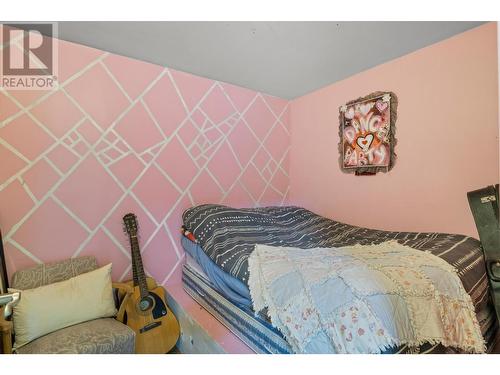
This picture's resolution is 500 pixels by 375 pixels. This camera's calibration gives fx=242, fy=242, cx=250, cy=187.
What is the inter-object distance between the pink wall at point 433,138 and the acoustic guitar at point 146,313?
1.91 m

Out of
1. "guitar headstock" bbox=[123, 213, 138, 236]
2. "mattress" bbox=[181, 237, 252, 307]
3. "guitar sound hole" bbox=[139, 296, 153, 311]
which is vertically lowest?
"guitar sound hole" bbox=[139, 296, 153, 311]

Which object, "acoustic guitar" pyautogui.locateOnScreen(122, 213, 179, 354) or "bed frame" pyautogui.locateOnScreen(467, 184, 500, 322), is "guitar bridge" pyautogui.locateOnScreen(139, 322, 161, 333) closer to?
"acoustic guitar" pyautogui.locateOnScreen(122, 213, 179, 354)

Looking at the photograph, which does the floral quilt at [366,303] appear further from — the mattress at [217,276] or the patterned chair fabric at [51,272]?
the patterned chair fabric at [51,272]

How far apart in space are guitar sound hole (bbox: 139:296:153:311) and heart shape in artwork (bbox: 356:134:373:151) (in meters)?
2.29

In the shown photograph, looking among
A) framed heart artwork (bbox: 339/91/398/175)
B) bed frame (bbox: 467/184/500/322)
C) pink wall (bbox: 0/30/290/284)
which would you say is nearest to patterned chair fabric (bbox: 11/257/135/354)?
pink wall (bbox: 0/30/290/284)

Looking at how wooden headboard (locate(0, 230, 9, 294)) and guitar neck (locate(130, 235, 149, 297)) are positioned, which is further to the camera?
guitar neck (locate(130, 235, 149, 297))

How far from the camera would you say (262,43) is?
1822 mm

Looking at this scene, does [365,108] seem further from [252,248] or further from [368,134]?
[252,248]

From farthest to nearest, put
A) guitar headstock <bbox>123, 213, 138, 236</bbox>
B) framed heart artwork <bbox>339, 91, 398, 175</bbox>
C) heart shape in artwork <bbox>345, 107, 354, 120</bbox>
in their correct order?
heart shape in artwork <bbox>345, 107, 354, 120</bbox> → framed heart artwork <bbox>339, 91, 398, 175</bbox> → guitar headstock <bbox>123, 213, 138, 236</bbox>

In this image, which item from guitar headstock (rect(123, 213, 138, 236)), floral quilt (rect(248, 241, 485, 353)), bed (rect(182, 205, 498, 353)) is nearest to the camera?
floral quilt (rect(248, 241, 485, 353))

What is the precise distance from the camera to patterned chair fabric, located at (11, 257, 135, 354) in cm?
128

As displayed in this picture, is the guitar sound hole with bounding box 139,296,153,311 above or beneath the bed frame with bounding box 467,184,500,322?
beneath
